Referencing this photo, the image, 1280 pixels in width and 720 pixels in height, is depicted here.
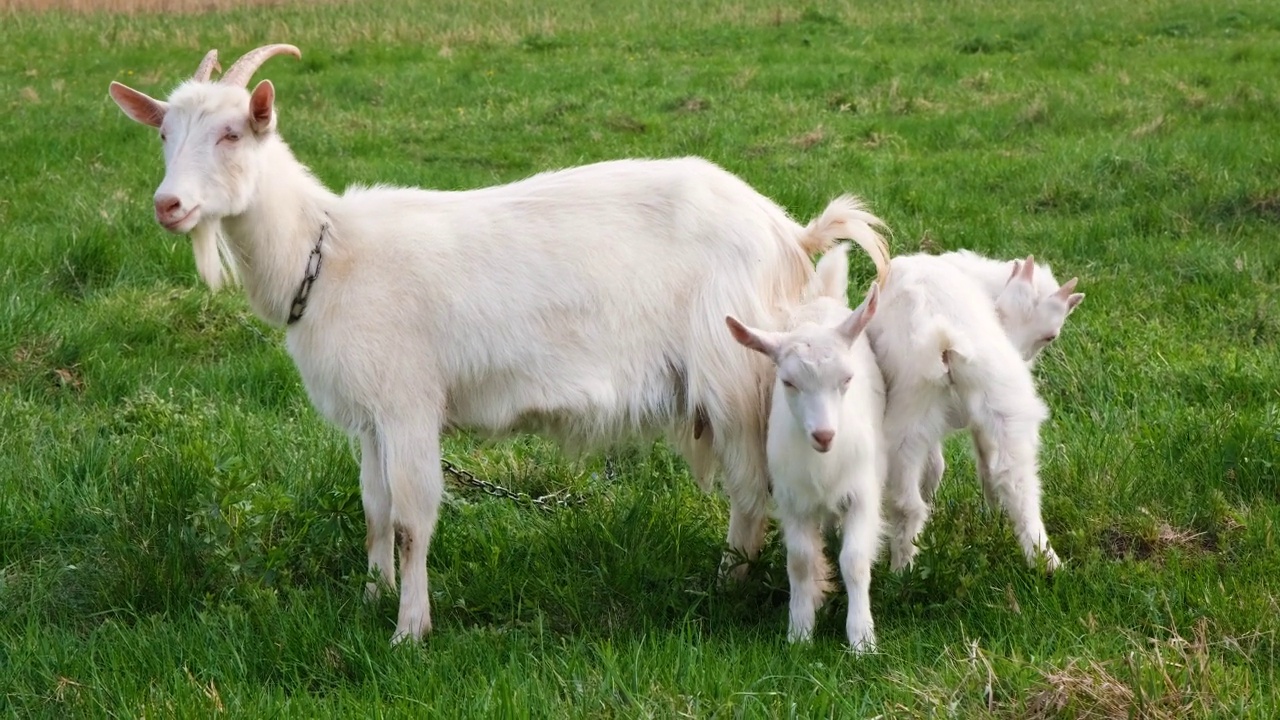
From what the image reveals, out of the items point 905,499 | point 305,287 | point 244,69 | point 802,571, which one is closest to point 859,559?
point 802,571

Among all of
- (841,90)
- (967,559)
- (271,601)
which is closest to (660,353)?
(967,559)

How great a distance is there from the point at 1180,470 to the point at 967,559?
1.08 m

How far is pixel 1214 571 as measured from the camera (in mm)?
3768

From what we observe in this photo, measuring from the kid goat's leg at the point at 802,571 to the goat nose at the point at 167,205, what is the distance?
1.99m

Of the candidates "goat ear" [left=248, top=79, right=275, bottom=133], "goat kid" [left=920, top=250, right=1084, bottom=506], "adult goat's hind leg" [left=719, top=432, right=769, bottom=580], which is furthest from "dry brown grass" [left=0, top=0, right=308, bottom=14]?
"goat kid" [left=920, top=250, right=1084, bottom=506]

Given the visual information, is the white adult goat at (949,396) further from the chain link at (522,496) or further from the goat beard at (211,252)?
the goat beard at (211,252)

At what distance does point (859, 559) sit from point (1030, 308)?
3.60 feet

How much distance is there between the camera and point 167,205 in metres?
3.64

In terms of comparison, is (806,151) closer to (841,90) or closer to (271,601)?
(841,90)

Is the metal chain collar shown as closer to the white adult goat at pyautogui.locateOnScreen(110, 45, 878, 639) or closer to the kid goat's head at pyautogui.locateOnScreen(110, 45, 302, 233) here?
the white adult goat at pyautogui.locateOnScreen(110, 45, 878, 639)

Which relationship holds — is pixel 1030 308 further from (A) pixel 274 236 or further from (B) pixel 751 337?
(A) pixel 274 236

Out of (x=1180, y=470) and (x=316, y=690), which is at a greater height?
(x=1180, y=470)

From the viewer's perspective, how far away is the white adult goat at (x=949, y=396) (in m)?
3.76

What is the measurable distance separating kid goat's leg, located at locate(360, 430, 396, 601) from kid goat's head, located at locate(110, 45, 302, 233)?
2.77 ft
